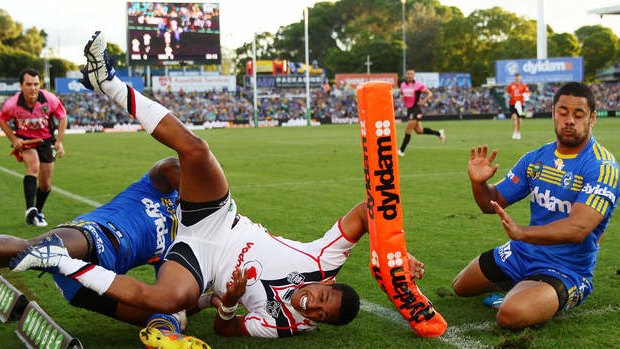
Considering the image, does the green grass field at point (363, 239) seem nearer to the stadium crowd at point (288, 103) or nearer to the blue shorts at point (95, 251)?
the blue shorts at point (95, 251)

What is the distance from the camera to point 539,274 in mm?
4523

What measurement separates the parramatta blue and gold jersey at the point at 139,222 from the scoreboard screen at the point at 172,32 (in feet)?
127

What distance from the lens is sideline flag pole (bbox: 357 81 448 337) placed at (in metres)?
4.07

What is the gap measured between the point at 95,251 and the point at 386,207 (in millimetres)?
1830

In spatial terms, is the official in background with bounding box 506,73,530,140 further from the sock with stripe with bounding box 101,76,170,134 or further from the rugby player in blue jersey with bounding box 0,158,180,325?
the sock with stripe with bounding box 101,76,170,134

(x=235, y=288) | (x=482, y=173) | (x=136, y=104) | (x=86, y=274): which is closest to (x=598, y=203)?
(x=482, y=173)

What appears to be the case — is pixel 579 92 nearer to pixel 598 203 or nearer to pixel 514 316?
pixel 598 203

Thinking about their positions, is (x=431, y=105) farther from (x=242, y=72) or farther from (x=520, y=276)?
(x=520, y=276)

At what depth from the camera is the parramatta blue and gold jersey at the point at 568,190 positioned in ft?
14.0

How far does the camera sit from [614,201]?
4.27 m

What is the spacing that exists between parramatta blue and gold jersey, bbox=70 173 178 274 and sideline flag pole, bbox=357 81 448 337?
155 centimetres

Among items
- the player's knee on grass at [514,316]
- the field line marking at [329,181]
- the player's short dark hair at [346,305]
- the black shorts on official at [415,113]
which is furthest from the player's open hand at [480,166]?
the black shorts on official at [415,113]

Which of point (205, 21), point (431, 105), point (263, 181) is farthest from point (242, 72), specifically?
point (263, 181)

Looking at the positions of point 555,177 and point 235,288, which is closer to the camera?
point 235,288
